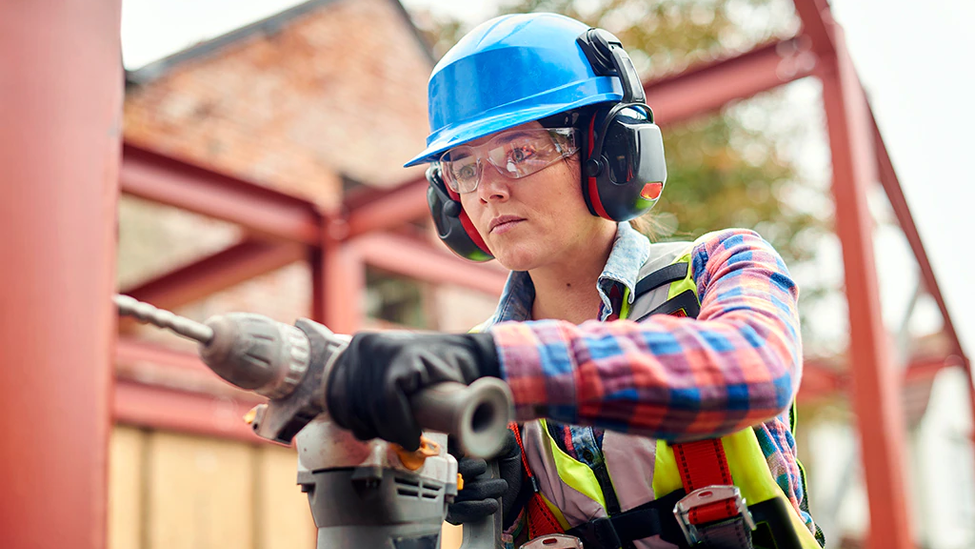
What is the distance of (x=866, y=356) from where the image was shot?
4.42 meters

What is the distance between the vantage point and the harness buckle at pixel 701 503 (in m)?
1.64

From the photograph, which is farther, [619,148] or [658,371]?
[619,148]

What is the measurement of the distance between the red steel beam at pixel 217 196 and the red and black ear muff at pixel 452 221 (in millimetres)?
3311

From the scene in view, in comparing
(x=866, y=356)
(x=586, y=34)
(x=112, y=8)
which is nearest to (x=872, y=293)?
(x=866, y=356)

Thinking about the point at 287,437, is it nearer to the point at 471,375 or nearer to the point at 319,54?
the point at 471,375

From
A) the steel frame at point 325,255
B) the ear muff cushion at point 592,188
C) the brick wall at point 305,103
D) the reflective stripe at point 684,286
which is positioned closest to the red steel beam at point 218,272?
the steel frame at point 325,255

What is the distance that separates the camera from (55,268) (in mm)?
1661

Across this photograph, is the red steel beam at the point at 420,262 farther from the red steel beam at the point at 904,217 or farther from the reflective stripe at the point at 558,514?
the reflective stripe at the point at 558,514

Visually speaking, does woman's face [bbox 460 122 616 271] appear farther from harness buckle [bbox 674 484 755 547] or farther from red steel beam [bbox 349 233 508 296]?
red steel beam [bbox 349 233 508 296]

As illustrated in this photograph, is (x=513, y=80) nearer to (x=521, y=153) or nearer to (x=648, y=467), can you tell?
(x=521, y=153)

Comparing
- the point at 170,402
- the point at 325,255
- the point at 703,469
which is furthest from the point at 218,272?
the point at 703,469

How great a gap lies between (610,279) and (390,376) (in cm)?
85

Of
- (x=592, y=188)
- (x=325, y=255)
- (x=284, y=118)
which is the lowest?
(x=592, y=188)

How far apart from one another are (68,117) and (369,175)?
34.3 ft
